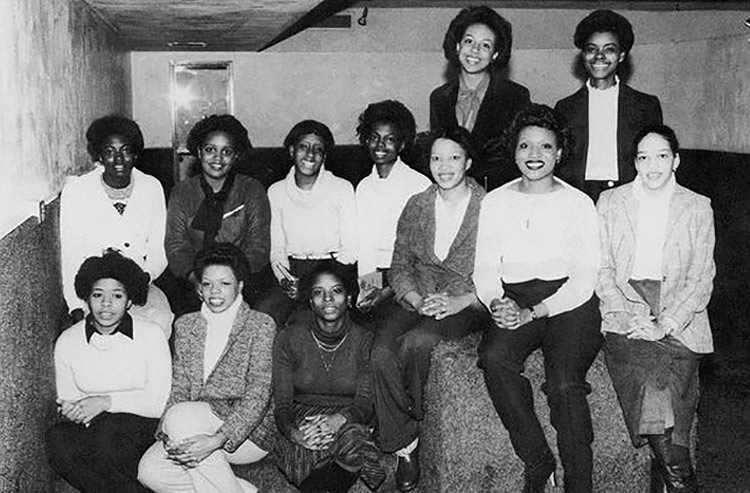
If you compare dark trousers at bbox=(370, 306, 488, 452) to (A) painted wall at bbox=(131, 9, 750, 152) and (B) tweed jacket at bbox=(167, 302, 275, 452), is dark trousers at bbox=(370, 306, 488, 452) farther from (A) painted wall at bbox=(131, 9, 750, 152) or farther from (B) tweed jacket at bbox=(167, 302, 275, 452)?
(A) painted wall at bbox=(131, 9, 750, 152)

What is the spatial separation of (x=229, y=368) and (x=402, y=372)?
71 cm

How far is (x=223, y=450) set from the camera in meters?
3.83

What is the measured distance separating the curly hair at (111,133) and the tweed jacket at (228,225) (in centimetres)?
31

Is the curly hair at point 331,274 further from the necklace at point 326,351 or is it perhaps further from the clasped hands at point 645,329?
the clasped hands at point 645,329

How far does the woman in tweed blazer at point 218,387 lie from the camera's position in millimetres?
3732

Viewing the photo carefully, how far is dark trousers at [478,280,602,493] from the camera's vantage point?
3.64m

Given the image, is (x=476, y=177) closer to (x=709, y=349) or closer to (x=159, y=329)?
(x=709, y=349)

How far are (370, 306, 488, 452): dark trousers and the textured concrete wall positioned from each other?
4.41 ft

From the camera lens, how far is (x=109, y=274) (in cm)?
394

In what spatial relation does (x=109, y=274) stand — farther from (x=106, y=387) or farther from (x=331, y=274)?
(x=331, y=274)

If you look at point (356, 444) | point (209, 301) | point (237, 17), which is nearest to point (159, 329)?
point (209, 301)

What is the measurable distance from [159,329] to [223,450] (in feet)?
1.88

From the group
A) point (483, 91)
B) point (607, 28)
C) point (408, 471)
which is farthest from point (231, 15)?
point (408, 471)

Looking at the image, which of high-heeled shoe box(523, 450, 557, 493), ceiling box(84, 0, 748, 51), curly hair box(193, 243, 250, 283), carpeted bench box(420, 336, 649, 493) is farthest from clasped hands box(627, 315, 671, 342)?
ceiling box(84, 0, 748, 51)
